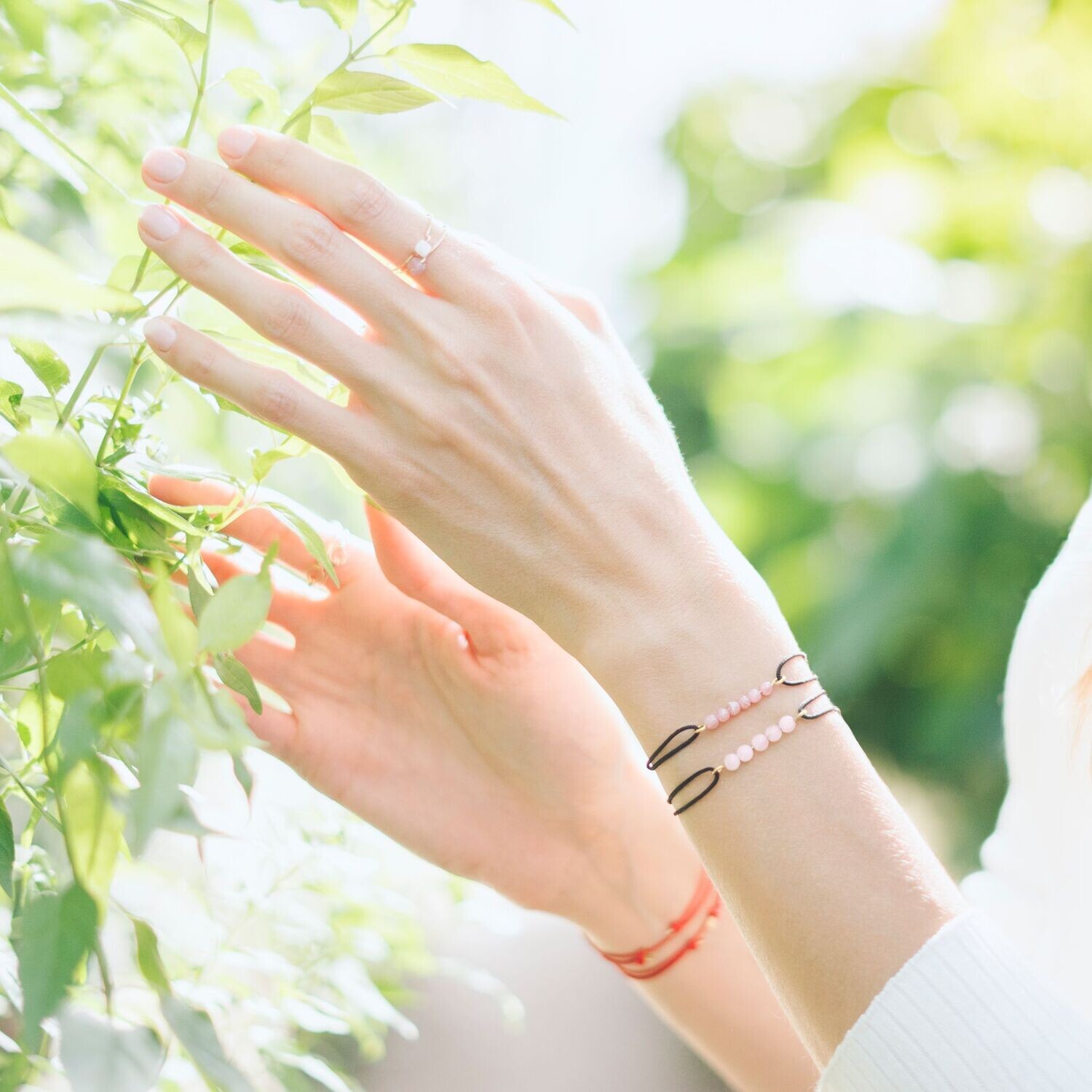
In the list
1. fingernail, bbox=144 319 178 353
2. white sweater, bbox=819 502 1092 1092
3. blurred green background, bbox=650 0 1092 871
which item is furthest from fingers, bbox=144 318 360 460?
blurred green background, bbox=650 0 1092 871

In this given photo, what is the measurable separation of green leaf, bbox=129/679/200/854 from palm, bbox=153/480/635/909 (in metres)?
0.31

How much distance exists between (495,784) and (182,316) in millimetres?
324

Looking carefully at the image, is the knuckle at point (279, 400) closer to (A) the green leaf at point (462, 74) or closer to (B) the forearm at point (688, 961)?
(A) the green leaf at point (462, 74)

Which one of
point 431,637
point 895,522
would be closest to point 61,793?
point 431,637

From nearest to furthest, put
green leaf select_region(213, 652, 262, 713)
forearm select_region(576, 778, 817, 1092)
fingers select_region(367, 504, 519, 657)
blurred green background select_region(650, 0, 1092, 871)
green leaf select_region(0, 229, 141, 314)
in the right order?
green leaf select_region(0, 229, 141, 314), green leaf select_region(213, 652, 262, 713), fingers select_region(367, 504, 519, 657), forearm select_region(576, 778, 817, 1092), blurred green background select_region(650, 0, 1092, 871)

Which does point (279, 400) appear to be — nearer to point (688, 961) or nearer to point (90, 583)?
point (90, 583)

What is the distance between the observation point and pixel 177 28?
0.33 m

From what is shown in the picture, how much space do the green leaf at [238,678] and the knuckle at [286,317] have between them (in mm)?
126

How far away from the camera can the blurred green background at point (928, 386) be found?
64.0 inches

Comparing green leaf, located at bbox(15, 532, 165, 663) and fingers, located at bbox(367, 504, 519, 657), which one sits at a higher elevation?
green leaf, located at bbox(15, 532, 165, 663)

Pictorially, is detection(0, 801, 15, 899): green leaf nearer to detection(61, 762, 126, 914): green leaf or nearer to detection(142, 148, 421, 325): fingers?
detection(61, 762, 126, 914): green leaf

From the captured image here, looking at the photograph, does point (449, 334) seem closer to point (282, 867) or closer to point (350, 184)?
point (350, 184)

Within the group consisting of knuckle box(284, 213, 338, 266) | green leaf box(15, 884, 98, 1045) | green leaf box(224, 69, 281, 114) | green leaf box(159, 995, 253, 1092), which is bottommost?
green leaf box(159, 995, 253, 1092)

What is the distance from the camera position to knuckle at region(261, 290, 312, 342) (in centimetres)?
38
